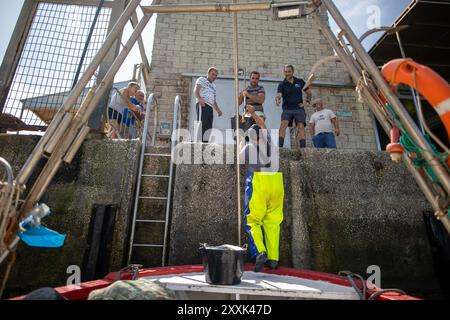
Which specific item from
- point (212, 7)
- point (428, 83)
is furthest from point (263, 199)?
point (212, 7)

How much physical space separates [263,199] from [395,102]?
1720 mm

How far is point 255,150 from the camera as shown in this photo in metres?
3.74

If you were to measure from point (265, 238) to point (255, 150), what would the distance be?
1.11 metres

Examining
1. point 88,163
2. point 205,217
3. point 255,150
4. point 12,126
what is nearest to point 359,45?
point 255,150

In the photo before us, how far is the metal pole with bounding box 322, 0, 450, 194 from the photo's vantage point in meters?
2.03

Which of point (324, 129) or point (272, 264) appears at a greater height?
point (324, 129)

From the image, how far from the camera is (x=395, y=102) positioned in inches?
92.4

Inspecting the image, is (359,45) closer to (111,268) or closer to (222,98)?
(111,268)

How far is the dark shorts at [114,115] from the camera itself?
523 centimetres

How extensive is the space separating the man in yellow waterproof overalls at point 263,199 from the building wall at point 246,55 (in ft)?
14.7

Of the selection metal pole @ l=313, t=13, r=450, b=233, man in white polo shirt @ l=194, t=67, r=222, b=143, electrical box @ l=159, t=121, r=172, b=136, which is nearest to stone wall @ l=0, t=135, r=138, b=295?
man in white polo shirt @ l=194, t=67, r=222, b=143

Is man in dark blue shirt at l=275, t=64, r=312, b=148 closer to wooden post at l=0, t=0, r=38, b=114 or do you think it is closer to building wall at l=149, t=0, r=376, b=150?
building wall at l=149, t=0, r=376, b=150

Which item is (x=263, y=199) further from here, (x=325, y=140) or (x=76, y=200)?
(x=325, y=140)

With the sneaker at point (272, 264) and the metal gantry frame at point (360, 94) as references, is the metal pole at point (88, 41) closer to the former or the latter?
the metal gantry frame at point (360, 94)
